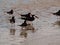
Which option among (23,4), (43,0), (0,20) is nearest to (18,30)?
(0,20)

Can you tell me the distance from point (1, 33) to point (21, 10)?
514 mm

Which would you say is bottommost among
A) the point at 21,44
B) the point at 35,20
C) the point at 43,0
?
the point at 21,44

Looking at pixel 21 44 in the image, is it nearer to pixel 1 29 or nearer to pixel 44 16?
pixel 1 29

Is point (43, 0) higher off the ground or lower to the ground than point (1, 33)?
higher

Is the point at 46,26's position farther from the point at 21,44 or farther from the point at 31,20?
the point at 21,44

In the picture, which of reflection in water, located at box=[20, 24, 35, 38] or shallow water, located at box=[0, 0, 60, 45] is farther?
reflection in water, located at box=[20, 24, 35, 38]

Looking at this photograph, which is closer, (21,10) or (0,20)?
(0,20)

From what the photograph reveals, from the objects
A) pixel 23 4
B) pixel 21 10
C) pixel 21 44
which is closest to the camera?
pixel 21 44

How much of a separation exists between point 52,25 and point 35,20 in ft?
0.52

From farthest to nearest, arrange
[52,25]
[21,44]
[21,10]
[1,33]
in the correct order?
[21,10]
[52,25]
[1,33]
[21,44]

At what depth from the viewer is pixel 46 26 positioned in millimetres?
1457

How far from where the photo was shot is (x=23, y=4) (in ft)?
6.64

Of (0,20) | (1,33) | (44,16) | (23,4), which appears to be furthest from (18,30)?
(23,4)

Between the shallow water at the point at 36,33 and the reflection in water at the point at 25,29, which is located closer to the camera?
the shallow water at the point at 36,33
